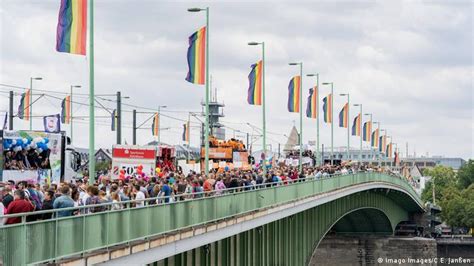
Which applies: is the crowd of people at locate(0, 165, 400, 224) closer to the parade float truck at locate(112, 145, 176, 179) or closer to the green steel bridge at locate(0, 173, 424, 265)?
the green steel bridge at locate(0, 173, 424, 265)

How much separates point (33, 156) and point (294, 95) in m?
22.4

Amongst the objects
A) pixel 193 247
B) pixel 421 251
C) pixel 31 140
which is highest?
pixel 31 140

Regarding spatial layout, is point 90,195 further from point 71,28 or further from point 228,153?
point 228,153

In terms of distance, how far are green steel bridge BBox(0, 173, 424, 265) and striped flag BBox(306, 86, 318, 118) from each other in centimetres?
1034

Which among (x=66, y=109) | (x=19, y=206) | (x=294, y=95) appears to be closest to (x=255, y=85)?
(x=294, y=95)

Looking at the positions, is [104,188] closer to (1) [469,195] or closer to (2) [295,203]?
(2) [295,203]

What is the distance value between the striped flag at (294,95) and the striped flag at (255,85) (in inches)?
324

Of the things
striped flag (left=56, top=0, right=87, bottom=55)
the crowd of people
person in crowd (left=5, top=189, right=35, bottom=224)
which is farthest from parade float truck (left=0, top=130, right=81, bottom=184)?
person in crowd (left=5, top=189, right=35, bottom=224)

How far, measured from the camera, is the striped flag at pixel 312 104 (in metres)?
65.2

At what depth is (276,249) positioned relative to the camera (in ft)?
124

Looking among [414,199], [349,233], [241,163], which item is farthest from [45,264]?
[414,199]

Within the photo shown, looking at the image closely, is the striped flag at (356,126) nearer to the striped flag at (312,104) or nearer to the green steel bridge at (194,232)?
the striped flag at (312,104)

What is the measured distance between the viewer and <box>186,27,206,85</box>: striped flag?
38.1m

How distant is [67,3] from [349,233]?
70879 millimetres
